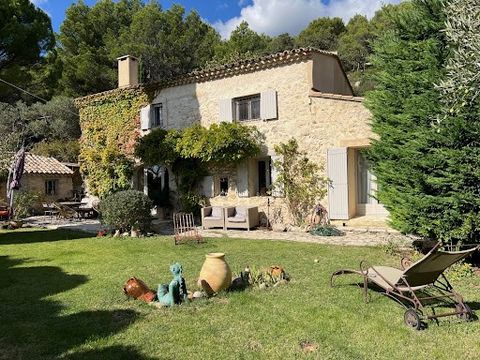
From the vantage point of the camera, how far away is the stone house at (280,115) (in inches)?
488

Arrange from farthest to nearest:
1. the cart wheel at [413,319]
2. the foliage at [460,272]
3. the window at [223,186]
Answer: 1. the window at [223,186]
2. the foliage at [460,272]
3. the cart wheel at [413,319]

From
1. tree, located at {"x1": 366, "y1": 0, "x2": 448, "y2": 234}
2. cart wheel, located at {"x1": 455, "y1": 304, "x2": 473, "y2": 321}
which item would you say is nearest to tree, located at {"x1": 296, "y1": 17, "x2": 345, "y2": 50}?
tree, located at {"x1": 366, "y1": 0, "x2": 448, "y2": 234}

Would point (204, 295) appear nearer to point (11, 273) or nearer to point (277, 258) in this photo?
point (277, 258)

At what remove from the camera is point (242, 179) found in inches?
571

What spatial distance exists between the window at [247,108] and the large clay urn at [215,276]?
30.4ft

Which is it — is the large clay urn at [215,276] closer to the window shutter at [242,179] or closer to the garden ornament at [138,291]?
the garden ornament at [138,291]

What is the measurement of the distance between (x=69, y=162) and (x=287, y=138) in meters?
17.6

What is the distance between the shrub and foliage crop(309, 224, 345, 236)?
522cm

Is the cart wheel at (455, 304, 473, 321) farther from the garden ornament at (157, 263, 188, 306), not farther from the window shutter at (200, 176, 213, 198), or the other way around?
the window shutter at (200, 176, 213, 198)

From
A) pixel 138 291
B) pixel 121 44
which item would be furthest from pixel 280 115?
pixel 121 44

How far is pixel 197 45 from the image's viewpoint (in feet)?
95.5

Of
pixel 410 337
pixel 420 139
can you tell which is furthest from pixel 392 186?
pixel 410 337

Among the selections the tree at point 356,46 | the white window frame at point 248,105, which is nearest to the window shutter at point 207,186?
the white window frame at point 248,105

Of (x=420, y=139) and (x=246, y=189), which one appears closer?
(x=420, y=139)
